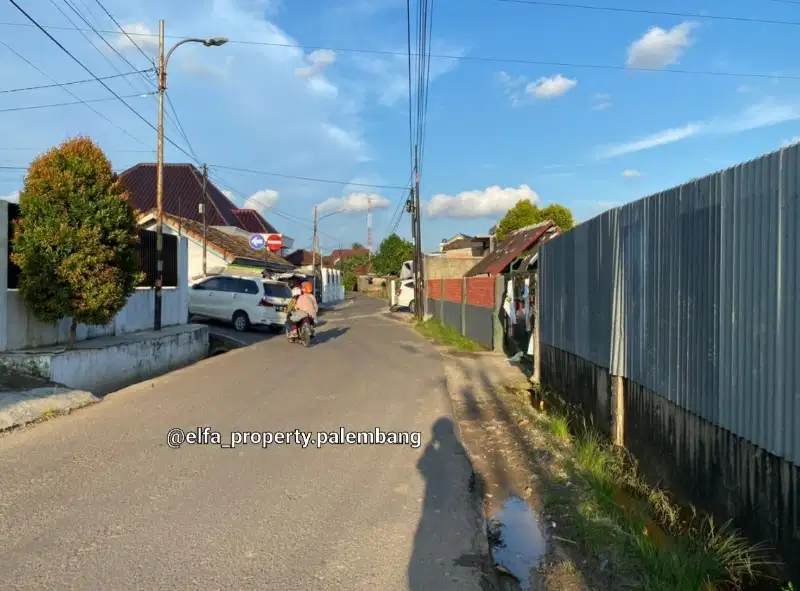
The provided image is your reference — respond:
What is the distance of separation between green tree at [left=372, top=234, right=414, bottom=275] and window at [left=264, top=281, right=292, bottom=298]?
63027 millimetres

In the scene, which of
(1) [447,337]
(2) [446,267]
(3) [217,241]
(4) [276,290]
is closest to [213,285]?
(4) [276,290]

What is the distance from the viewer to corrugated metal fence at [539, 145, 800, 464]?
3443 mm

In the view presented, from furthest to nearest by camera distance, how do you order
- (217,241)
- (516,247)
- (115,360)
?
(217,241) → (516,247) → (115,360)

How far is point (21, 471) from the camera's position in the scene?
17.7 feet

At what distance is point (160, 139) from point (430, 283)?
660 inches

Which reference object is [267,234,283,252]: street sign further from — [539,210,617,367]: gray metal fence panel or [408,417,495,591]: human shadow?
[408,417,495,591]: human shadow

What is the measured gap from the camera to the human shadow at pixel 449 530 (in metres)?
3.80

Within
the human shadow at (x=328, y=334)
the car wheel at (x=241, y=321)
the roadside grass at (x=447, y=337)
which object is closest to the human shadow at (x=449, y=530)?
the roadside grass at (x=447, y=337)

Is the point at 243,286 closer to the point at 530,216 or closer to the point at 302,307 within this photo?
the point at 302,307

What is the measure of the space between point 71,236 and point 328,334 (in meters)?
12.4

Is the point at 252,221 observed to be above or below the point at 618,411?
above

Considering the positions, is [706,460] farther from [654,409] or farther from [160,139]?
[160,139]

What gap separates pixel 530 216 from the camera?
46250mm

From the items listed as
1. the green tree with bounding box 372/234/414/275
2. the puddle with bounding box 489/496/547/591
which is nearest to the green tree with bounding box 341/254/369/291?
the green tree with bounding box 372/234/414/275
